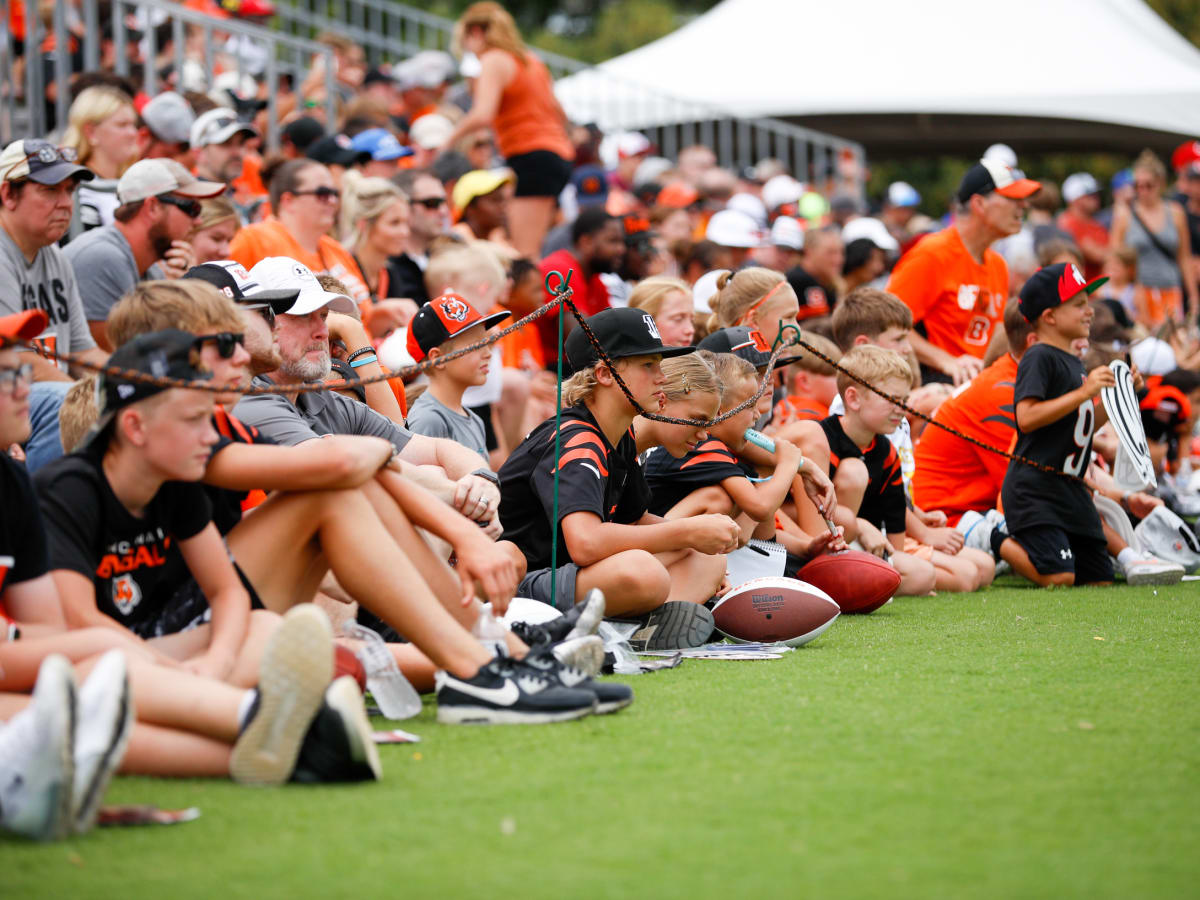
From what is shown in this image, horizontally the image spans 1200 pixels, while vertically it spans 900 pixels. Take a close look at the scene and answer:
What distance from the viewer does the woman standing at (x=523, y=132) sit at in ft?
37.2

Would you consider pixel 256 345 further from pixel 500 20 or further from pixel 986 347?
pixel 500 20

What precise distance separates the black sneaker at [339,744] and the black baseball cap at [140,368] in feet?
3.07

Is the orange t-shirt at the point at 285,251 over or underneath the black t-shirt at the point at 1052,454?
over

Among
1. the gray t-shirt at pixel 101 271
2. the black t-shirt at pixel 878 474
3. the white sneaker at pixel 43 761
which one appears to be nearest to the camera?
the white sneaker at pixel 43 761

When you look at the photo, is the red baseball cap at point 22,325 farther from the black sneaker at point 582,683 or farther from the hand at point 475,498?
the black sneaker at point 582,683

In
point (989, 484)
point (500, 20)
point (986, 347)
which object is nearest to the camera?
point (989, 484)

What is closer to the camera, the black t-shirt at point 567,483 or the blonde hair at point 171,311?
the blonde hair at point 171,311

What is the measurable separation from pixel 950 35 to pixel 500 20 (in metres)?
9.24

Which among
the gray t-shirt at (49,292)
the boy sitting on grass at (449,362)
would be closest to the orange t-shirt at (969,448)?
Answer: the boy sitting on grass at (449,362)

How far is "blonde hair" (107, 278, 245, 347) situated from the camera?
13.0 feet

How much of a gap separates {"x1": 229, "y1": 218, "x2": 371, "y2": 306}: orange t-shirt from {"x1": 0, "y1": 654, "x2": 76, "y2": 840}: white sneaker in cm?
449

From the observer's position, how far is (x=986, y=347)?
9.65m

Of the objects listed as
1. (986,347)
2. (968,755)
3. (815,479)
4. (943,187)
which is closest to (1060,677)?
(968,755)

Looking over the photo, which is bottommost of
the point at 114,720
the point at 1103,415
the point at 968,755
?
the point at 1103,415
